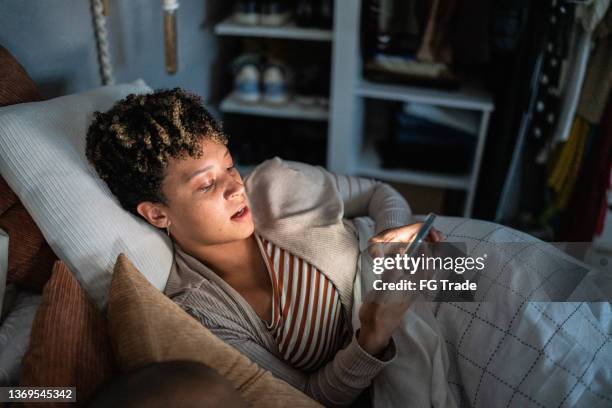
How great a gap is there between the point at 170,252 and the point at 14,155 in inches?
13.4

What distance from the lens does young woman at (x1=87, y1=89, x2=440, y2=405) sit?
968 mm

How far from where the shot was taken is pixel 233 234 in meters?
1.04

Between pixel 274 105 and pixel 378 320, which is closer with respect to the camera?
pixel 378 320

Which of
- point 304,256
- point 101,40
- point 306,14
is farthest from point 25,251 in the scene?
point 306,14

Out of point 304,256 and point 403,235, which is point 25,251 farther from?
point 403,235

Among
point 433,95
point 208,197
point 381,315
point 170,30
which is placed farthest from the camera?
point 433,95

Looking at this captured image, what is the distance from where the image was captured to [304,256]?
107cm

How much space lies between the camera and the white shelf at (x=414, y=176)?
2.03m

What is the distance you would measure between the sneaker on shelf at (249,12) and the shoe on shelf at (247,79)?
0.57 feet

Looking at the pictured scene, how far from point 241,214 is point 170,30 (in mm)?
693

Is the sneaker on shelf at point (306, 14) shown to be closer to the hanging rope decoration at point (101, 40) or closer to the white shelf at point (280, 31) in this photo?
the white shelf at point (280, 31)

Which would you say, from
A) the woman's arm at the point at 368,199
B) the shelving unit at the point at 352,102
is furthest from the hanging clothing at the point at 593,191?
the woman's arm at the point at 368,199

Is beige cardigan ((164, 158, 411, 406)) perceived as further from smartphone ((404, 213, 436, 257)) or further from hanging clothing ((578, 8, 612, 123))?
hanging clothing ((578, 8, 612, 123))

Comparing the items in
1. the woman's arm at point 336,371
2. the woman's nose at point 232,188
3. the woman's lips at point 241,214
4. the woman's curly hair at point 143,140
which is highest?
the woman's curly hair at point 143,140
